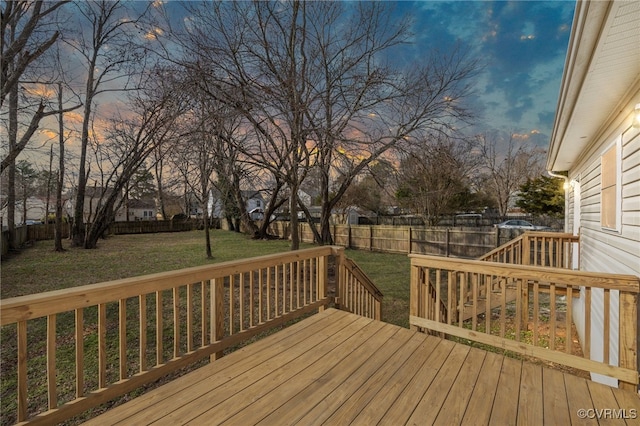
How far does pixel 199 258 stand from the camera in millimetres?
9617

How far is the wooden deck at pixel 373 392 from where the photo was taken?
63.4 inches

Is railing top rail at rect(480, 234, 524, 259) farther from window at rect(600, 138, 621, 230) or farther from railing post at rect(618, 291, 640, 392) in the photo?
railing post at rect(618, 291, 640, 392)

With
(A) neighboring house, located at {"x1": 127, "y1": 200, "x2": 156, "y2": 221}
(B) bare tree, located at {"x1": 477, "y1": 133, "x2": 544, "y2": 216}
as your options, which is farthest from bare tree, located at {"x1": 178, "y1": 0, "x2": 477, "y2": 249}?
(A) neighboring house, located at {"x1": 127, "y1": 200, "x2": 156, "y2": 221}

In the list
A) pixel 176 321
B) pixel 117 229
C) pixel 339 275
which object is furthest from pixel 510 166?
pixel 117 229

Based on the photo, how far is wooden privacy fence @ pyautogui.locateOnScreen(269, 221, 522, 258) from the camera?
32.3ft

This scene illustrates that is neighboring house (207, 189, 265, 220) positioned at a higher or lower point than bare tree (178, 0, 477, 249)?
lower

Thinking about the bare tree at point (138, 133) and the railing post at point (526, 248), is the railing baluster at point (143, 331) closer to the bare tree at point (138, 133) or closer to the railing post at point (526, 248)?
the bare tree at point (138, 133)

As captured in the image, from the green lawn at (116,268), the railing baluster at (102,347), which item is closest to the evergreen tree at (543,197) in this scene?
the green lawn at (116,268)

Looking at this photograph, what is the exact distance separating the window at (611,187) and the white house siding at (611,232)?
0.34ft

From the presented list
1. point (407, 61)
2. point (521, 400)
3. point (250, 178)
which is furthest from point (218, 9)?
point (521, 400)

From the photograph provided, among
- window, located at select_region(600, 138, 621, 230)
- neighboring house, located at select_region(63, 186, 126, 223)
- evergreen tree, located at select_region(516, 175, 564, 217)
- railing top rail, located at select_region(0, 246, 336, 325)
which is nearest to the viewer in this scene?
railing top rail, located at select_region(0, 246, 336, 325)

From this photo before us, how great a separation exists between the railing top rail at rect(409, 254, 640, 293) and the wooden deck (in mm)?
675

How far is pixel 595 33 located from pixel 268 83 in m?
5.41

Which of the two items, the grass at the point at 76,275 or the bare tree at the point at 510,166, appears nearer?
the grass at the point at 76,275
